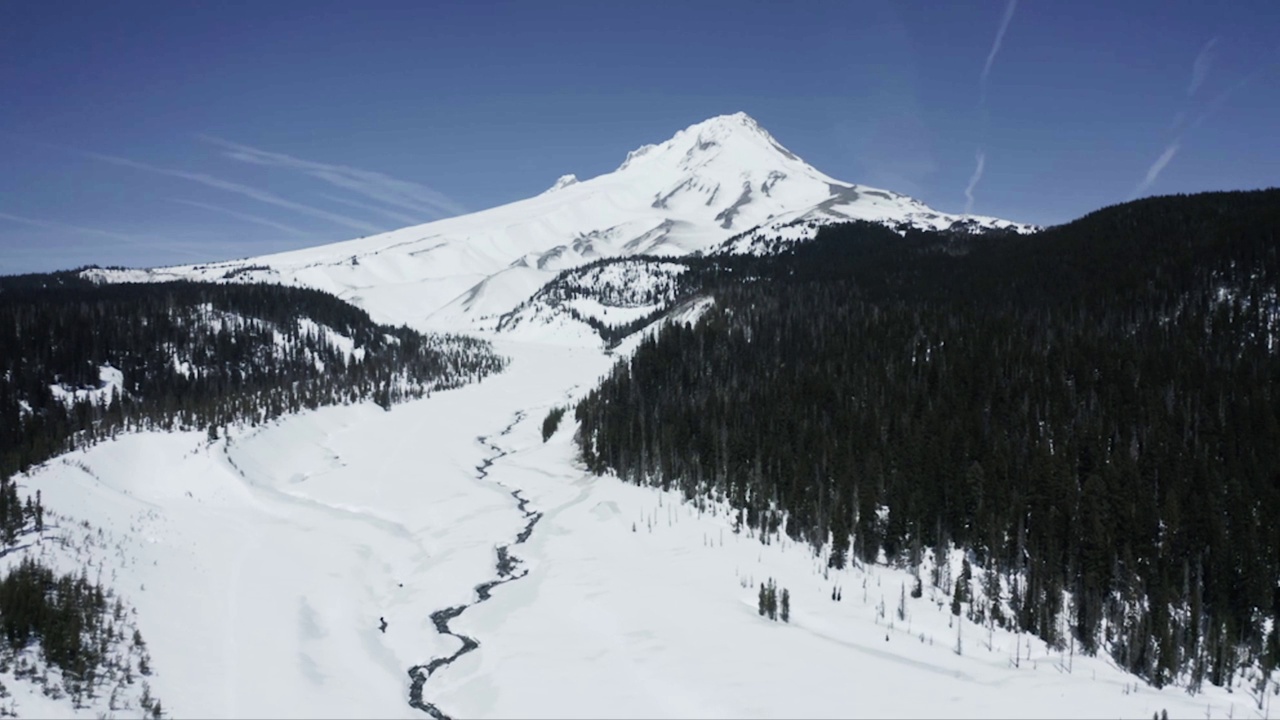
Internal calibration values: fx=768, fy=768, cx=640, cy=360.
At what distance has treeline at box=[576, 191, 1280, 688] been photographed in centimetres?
2958

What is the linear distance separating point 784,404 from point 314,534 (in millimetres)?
34430

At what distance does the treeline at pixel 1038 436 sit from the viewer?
29578mm

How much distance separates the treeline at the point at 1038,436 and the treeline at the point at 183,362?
40808 millimetres

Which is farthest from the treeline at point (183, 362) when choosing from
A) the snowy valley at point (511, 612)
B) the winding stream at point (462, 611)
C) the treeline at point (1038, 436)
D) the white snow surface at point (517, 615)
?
the treeline at point (1038, 436)

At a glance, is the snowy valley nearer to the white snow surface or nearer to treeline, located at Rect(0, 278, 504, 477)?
the white snow surface

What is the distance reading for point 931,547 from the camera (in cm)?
3694

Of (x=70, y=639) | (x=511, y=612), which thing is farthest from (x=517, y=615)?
(x=70, y=639)

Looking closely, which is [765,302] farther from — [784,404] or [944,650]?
[944,650]

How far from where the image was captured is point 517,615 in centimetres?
2714

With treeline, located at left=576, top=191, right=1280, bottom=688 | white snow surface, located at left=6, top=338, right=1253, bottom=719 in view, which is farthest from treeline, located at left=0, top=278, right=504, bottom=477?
treeline, located at left=576, top=191, right=1280, bottom=688

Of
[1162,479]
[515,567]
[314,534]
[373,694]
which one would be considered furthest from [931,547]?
[314,534]

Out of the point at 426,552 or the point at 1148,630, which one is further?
the point at 426,552

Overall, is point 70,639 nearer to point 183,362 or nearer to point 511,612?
point 511,612

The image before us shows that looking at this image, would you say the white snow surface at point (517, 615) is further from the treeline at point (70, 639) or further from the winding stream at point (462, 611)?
the treeline at point (70, 639)
